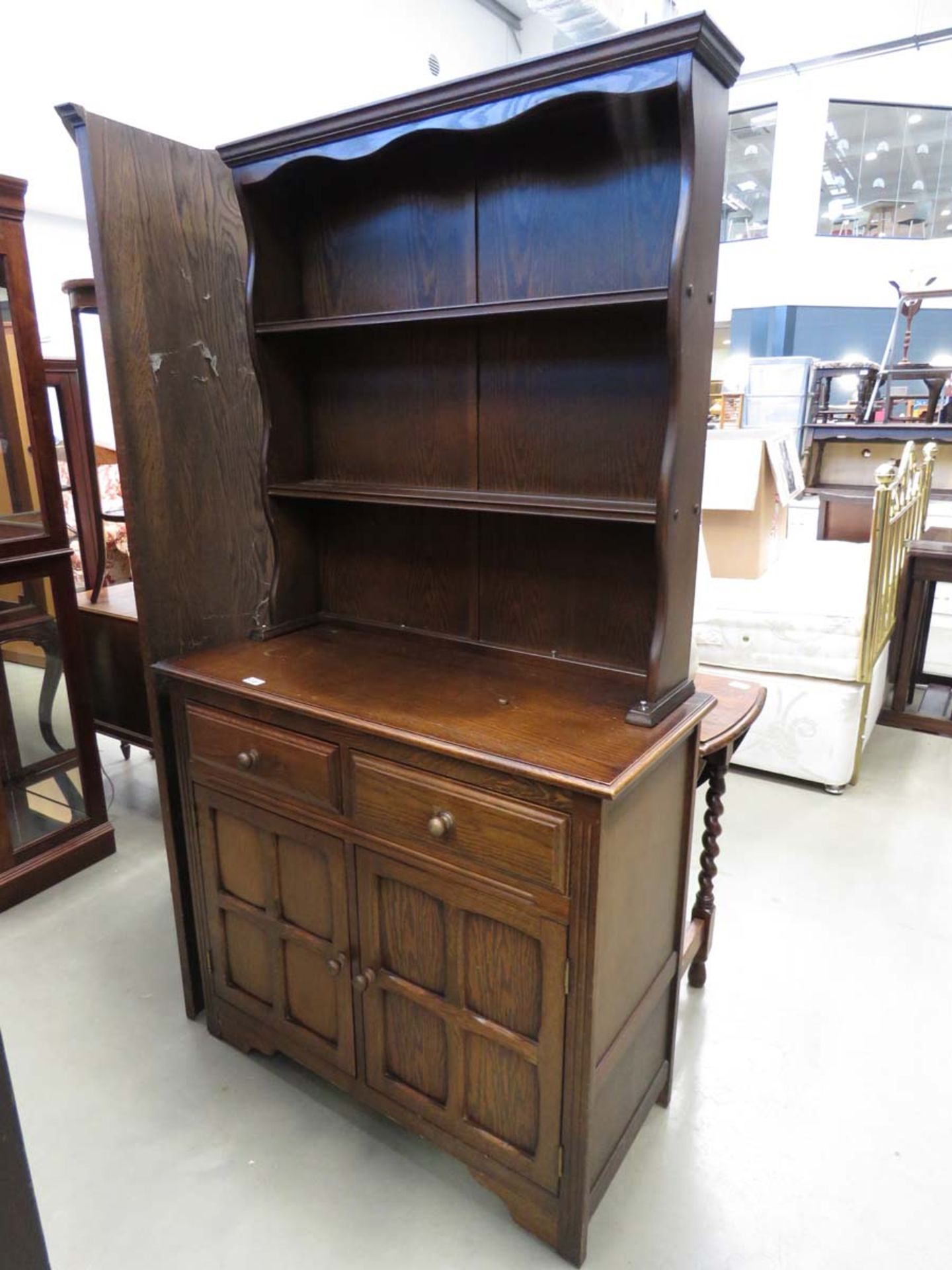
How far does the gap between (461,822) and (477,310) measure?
91 centimetres

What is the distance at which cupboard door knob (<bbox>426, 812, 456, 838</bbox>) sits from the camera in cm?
133

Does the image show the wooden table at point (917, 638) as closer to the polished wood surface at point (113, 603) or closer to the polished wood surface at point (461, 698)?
the polished wood surface at point (461, 698)

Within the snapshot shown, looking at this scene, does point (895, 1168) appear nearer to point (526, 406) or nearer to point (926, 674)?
point (526, 406)

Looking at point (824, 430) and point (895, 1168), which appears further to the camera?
point (824, 430)

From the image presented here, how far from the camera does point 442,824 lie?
133 centimetres

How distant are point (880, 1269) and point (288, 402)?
2108 millimetres

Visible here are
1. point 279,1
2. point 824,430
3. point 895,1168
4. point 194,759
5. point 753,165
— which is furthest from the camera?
point 753,165

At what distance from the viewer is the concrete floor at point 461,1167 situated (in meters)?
1.46

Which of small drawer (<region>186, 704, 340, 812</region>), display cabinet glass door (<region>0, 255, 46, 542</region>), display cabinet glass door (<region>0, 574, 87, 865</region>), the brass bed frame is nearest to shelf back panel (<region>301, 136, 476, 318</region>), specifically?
small drawer (<region>186, 704, 340, 812</region>)

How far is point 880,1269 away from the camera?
1.41m

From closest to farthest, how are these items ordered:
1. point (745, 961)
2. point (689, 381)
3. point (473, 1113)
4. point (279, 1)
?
point (689, 381)
point (473, 1113)
point (745, 961)
point (279, 1)

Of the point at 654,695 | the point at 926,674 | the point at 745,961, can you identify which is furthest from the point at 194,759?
the point at 926,674

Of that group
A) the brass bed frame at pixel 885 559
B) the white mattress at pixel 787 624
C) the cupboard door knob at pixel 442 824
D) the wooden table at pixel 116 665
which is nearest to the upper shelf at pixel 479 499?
the cupboard door knob at pixel 442 824

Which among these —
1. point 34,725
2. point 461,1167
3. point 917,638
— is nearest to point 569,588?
point 461,1167
